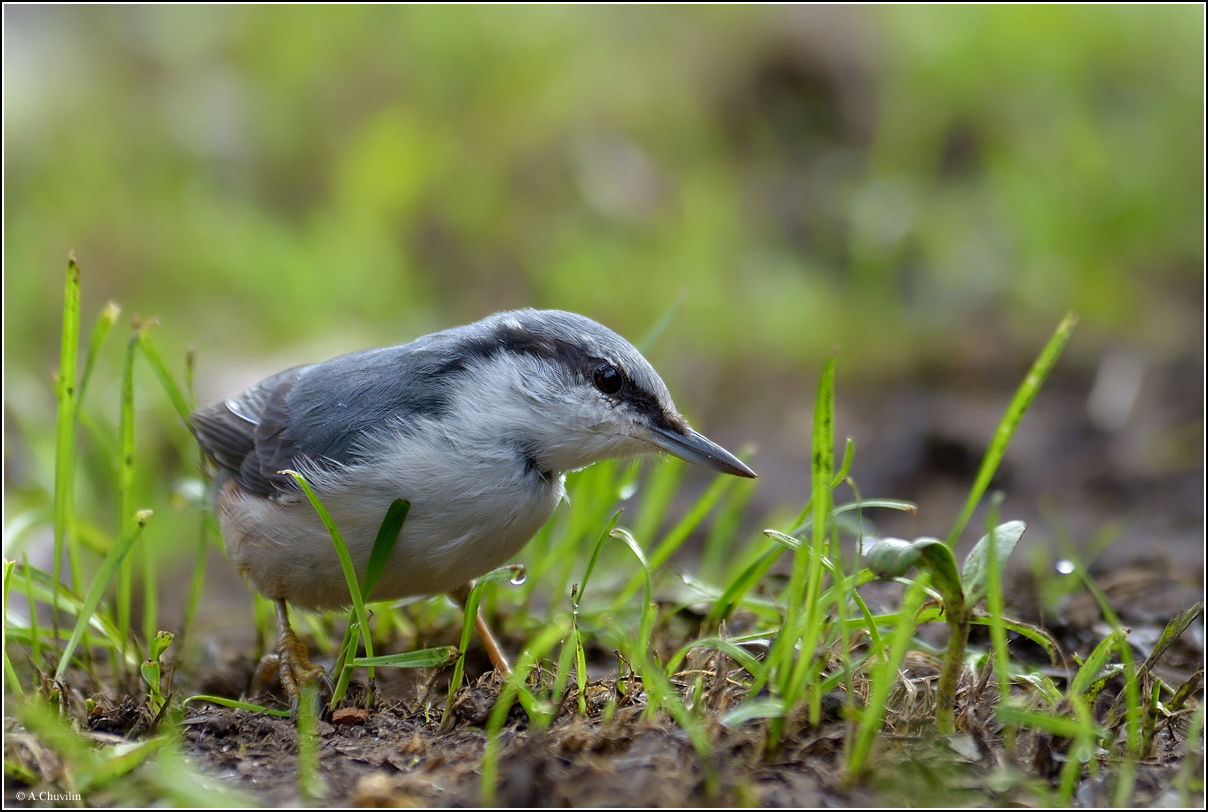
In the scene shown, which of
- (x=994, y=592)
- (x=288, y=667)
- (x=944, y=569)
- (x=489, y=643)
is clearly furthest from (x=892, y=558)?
(x=288, y=667)

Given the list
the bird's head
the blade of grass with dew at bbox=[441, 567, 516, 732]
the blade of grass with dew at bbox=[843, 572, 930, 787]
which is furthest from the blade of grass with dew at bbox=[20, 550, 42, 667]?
the blade of grass with dew at bbox=[843, 572, 930, 787]

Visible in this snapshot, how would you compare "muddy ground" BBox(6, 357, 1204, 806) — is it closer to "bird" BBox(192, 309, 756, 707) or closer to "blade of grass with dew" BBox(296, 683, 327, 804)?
"blade of grass with dew" BBox(296, 683, 327, 804)

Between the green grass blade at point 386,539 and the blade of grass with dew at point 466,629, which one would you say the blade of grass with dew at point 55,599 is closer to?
the green grass blade at point 386,539

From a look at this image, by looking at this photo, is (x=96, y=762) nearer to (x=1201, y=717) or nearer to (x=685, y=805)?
(x=685, y=805)

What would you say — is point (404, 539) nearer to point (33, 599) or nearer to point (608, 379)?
point (608, 379)

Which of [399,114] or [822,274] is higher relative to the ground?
[399,114]

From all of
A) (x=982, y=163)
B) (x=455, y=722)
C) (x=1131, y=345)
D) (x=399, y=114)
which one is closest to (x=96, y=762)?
(x=455, y=722)

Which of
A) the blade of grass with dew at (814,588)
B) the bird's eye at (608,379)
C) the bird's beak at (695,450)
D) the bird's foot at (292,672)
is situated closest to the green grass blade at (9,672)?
the bird's foot at (292,672)
